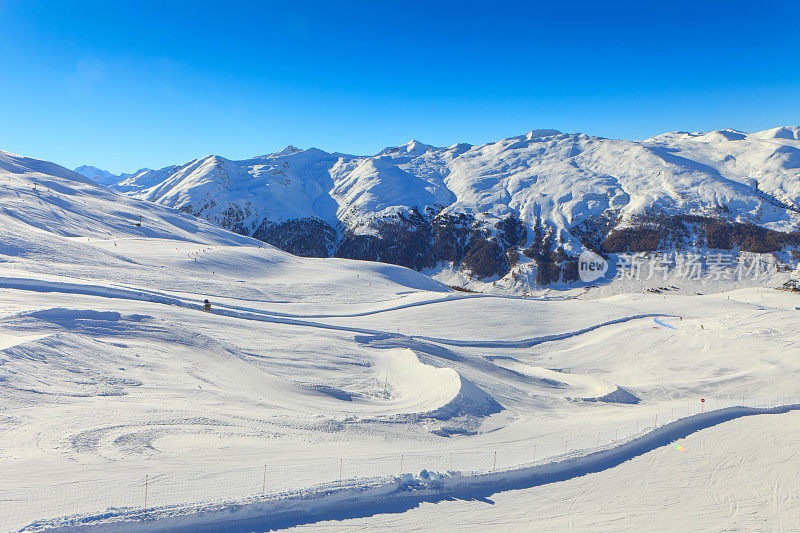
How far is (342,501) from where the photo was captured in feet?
43.6

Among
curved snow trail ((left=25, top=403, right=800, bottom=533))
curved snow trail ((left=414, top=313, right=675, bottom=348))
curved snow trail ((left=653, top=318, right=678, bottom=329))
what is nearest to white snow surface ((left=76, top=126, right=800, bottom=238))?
curved snow trail ((left=653, top=318, right=678, bottom=329))

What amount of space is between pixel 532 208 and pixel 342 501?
14892 cm

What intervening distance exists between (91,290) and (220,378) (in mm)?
19642

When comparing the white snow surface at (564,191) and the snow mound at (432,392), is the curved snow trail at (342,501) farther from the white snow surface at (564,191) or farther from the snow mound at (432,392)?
the white snow surface at (564,191)

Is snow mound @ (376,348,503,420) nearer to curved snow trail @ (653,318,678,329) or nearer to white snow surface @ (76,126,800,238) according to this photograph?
curved snow trail @ (653,318,678,329)

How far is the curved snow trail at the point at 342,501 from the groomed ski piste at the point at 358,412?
0.20ft

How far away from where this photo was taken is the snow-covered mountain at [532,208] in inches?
4697

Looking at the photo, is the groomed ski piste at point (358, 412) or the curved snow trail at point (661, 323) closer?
the groomed ski piste at point (358, 412)

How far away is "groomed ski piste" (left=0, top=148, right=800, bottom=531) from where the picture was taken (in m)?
13.0

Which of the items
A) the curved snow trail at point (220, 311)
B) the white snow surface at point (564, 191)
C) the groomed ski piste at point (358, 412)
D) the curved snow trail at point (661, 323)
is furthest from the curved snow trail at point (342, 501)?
the white snow surface at point (564, 191)

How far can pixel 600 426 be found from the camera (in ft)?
75.0

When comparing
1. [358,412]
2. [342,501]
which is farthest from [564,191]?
[342,501]

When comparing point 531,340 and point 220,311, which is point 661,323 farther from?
point 220,311

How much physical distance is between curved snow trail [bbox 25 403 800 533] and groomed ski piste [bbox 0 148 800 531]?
0.06 meters
